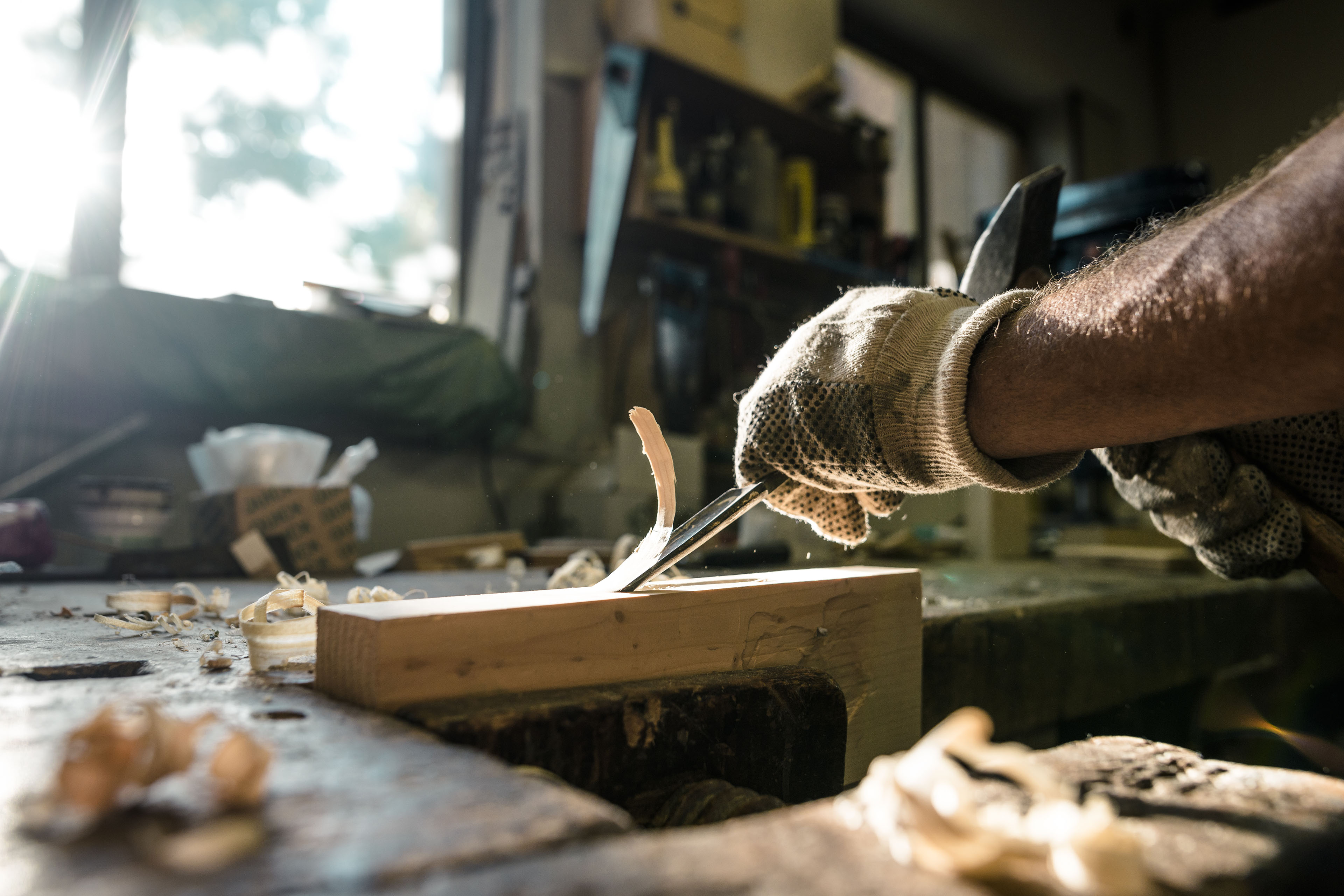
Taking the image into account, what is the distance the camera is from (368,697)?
24.7 inches

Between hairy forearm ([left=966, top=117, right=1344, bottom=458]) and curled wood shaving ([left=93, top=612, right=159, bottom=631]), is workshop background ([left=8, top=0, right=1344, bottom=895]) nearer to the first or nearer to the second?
curled wood shaving ([left=93, top=612, right=159, bottom=631])

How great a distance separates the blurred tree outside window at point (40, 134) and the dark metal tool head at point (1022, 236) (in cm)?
249

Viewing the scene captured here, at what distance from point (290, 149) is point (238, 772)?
2918 millimetres

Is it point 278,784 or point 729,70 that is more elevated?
point 729,70

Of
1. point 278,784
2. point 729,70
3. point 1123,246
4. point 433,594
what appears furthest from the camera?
point 729,70

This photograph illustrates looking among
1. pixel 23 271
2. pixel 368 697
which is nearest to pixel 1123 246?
pixel 368 697

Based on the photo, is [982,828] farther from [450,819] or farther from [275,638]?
[275,638]

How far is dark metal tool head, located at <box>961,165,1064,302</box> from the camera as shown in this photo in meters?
0.99

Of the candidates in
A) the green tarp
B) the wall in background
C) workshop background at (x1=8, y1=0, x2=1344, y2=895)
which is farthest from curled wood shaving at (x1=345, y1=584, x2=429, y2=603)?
the wall in background

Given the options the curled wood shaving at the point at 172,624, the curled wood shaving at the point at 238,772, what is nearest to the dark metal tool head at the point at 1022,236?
the curled wood shaving at the point at 238,772

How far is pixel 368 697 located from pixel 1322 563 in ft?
3.66

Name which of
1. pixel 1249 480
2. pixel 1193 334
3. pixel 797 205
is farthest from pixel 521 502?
pixel 1193 334

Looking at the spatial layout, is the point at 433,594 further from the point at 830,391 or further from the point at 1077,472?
the point at 1077,472

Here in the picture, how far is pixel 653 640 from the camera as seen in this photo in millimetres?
785
